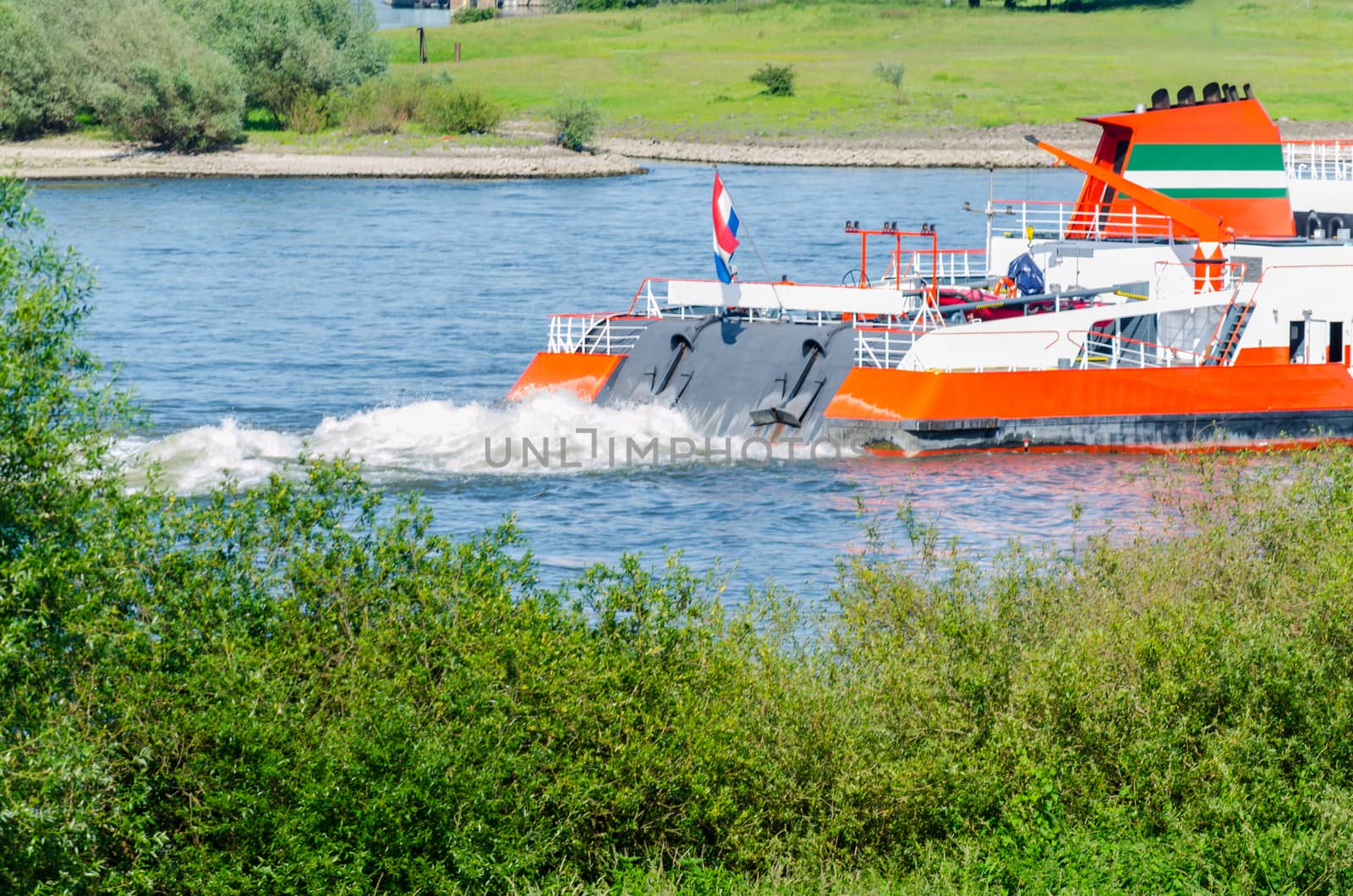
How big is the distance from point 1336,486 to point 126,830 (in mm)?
11455

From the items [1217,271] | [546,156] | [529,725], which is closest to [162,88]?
[546,156]

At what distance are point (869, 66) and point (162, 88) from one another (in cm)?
4741

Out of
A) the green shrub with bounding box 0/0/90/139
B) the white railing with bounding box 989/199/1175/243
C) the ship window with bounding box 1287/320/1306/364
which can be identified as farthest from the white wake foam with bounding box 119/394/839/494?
the green shrub with bounding box 0/0/90/139

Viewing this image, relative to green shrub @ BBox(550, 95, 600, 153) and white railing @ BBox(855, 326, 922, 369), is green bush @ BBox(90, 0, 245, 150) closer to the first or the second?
green shrub @ BBox(550, 95, 600, 153)

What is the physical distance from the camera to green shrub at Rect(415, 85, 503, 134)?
3708 inches

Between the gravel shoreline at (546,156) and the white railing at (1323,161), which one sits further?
the gravel shoreline at (546,156)

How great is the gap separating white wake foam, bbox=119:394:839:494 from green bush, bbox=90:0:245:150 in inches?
2503

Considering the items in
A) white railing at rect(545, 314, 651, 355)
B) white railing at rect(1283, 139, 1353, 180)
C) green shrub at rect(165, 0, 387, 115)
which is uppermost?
green shrub at rect(165, 0, 387, 115)

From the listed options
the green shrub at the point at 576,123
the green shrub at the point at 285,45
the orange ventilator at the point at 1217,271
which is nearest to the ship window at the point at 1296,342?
the orange ventilator at the point at 1217,271

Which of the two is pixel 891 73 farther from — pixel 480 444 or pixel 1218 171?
pixel 480 444

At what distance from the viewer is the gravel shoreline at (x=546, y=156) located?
82875 mm

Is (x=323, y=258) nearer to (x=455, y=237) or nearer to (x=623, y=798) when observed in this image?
(x=455, y=237)

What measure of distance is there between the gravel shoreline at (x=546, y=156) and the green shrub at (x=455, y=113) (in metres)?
4.59

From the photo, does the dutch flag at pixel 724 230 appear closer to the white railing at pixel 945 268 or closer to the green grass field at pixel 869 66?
→ the white railing at pixel 945 268
